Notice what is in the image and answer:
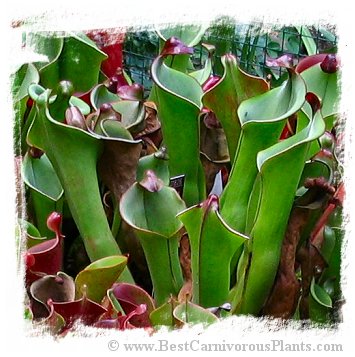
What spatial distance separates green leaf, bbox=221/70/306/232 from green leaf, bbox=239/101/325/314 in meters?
0.03

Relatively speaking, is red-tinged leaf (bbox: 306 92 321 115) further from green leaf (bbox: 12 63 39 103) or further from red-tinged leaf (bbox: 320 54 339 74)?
green leaf (bbox: 12 63 39 103)

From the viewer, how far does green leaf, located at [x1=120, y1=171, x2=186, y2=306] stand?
2.41ft

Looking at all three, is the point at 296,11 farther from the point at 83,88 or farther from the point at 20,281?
the point at 20,281

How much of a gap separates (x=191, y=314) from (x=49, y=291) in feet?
0.53

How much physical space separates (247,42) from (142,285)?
0.54 metres

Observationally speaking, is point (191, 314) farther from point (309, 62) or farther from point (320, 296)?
point (309, 62)

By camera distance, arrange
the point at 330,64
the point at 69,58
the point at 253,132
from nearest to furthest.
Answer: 1. the point at 253,132
2. the point at 330,64
3. the point at 69,58

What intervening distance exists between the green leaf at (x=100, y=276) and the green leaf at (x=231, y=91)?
22 cm

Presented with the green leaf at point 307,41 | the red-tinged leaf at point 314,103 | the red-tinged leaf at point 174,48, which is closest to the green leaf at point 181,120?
the red-tinged leaf at point 174,48

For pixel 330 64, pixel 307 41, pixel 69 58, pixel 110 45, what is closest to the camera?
pixel 330 64

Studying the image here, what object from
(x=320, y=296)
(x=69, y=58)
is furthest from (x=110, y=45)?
(x=320, y=296)

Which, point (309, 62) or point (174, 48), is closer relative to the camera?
point (174, 48)

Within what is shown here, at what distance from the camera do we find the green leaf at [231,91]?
814mm

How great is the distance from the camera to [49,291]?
2.40 ft
